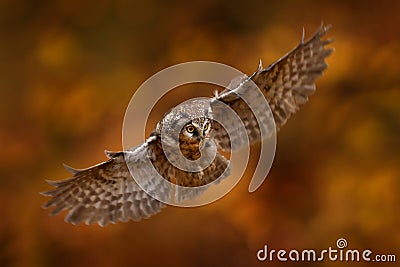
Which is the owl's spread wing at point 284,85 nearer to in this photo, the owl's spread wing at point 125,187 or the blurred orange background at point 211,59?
the owl's spread wing at point 125,187

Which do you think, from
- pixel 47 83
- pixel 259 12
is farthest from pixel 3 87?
pixel 259 12

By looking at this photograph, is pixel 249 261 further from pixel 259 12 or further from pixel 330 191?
pixel 259 12

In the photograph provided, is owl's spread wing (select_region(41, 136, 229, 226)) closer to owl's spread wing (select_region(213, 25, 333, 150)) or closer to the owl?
the owl

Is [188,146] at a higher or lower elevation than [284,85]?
lower

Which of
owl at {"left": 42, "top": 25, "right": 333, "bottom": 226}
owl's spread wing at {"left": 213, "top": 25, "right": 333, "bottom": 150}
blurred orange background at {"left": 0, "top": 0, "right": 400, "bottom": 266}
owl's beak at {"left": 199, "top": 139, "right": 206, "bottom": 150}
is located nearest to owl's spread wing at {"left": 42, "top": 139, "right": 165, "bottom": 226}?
owl at {"left": 42, "top": 25, "right": 333, "bottom": 226}

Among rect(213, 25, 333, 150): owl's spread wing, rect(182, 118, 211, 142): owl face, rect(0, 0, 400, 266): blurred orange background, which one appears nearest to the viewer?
rect(182, 118, 211, 142): owl face

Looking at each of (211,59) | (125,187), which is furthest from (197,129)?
(211,59)

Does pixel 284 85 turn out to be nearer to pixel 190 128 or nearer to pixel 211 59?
pixel 190 128
